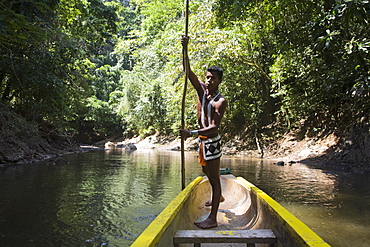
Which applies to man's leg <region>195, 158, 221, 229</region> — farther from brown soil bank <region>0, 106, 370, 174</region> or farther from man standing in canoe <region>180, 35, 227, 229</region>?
brown soil bank <region>0, 106, 370, 174</region>

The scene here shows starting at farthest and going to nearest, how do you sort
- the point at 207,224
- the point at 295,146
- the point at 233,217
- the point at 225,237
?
the point at 295,146 < the point at 233,217 < the point at 207,224 < the point at 225,237

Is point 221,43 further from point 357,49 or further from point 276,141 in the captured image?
point 357,49

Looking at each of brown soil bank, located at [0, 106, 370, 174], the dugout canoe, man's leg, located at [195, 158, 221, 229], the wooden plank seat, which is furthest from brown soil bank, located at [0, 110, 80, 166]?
the wooden plank seat

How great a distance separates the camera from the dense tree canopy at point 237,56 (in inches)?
265

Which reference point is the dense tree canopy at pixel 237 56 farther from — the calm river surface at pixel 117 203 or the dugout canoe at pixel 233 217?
the dugout canoe at pixel 233 217

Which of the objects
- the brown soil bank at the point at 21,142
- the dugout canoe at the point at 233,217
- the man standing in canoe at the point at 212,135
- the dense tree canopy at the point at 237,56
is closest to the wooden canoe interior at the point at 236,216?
the dugout canoe at the point at 233,217

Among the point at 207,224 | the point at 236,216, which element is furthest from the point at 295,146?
the point at 207,224

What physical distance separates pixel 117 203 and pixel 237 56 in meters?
10.3

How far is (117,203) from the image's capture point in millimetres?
5266

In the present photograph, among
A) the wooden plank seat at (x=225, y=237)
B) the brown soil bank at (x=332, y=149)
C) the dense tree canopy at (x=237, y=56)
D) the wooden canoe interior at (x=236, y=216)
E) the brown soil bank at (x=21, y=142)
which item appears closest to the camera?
the wooden canoe interior at (x=236, y=216)

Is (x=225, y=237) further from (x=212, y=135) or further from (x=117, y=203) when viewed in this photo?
(x=117, y=203)

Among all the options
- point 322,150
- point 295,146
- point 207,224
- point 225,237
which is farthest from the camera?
point 295,146

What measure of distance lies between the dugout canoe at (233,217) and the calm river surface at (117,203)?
3.09ft

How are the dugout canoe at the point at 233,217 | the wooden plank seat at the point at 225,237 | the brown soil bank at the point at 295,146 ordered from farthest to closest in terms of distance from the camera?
the brown soil bank at the point at 295,146 → the wooden plank seat at the point at 225,237 → the dugout canoe at the point at 233,217
